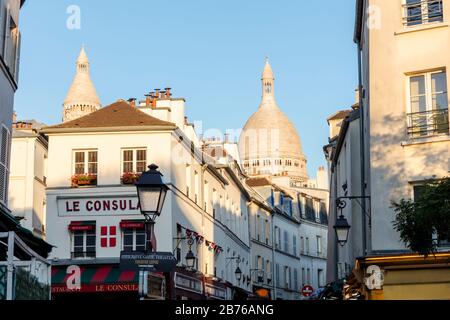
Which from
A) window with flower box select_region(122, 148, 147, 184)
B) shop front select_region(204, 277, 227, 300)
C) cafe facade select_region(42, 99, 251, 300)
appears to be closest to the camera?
cafe facade select_region(42, 99, 251, 300)

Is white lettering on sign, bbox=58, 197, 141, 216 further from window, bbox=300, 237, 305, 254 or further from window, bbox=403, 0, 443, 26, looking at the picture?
window, bbox=300, 237, 305, 254

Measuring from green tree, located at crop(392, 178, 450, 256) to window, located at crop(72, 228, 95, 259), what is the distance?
25.1 m

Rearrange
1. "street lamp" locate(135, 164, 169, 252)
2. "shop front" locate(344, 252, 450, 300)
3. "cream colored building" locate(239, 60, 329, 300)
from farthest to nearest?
"cream colored building" locate(239, 60, 329, 300)
"shop front" locate(344, 252, 450, 300)
"street lamp" locate(135, 164, 169, 252)

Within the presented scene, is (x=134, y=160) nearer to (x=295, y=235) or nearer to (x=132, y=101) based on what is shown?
(x=132, y=101)

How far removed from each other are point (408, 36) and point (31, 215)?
24451mm

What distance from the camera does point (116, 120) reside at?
129 feet

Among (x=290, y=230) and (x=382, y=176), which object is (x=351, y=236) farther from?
(x=290, y=230)

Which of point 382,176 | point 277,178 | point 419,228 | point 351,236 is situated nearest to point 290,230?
point 277,178

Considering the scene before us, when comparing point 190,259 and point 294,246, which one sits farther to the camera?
point 294,246

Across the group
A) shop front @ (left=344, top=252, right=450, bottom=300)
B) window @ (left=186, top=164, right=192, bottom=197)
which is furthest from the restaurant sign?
window @ (left=186, top=164, right=192, bottom=197)

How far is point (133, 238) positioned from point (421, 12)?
19.2 meters

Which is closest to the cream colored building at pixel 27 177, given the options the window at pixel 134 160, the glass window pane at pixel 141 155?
the window at pixel 134 160

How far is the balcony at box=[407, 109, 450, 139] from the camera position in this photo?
2094 centimetres

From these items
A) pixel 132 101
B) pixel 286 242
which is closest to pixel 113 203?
pixel 132 101
